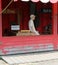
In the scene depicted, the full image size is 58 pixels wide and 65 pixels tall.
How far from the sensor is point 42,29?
565 inches

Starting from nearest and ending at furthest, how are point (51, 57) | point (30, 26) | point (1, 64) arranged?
1. point (1, 64)
2. point (51, 57)
3. point (30, 26)

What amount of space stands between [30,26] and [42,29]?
2.24 ft

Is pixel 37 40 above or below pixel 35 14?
below

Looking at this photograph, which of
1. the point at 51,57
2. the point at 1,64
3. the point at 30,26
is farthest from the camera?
the point at 30,26

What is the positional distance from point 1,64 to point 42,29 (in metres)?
3.30

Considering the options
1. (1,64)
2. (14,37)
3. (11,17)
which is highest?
(11,17)

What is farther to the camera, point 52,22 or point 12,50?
point 52,22

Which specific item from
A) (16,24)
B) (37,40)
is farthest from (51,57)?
(16,24)

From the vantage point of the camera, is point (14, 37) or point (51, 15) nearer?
point (14, 37)

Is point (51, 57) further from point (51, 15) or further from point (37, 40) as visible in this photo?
point (51, 15)

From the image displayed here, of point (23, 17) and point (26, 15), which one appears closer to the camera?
point (26, 15)

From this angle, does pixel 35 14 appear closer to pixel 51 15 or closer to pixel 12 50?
pixel 51 15

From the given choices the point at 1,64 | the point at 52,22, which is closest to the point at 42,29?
the point at 52,22

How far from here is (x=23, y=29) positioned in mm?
13898
